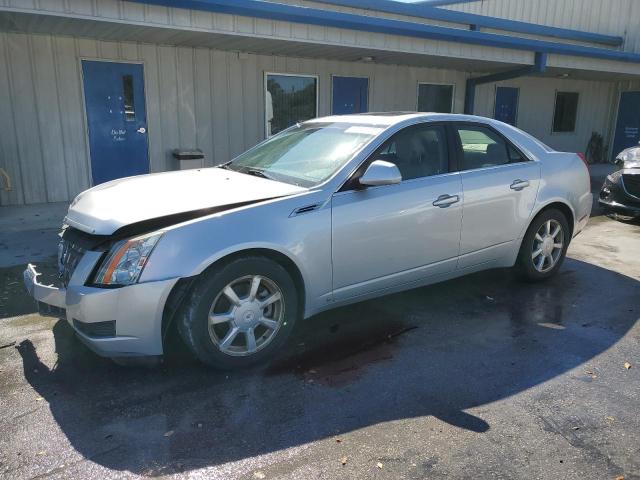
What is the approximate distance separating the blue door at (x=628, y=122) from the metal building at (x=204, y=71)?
3.83 meters

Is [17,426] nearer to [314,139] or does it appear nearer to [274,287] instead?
[274,287]

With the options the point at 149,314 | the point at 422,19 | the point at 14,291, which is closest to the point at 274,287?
the point at 149,314

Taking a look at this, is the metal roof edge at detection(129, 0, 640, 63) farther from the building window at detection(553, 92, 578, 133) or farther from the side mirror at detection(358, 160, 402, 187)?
the side mirror at detection(358, 160, 402, 187)

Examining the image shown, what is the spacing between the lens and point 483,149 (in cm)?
479

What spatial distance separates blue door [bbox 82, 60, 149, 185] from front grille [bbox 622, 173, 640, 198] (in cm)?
778

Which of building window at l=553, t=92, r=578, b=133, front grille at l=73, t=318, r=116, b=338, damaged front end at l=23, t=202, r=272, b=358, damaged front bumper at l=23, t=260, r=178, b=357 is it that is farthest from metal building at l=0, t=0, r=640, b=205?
front grille at l=73, t=318, r=116, b=338

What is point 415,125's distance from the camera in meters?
4.39

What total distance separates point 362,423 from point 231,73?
8357mm

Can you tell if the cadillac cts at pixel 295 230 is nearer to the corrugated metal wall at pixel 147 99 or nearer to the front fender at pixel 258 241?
the front fender at pixel 258 241

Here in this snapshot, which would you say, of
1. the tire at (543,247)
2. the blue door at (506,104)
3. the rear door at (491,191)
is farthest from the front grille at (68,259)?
the blue door at (506,104)

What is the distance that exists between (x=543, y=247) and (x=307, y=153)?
8.48 feet

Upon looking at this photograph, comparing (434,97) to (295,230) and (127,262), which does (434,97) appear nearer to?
(295,230)

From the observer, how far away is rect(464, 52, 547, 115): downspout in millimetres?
11758

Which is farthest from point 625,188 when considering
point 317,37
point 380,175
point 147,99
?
point 147,99
